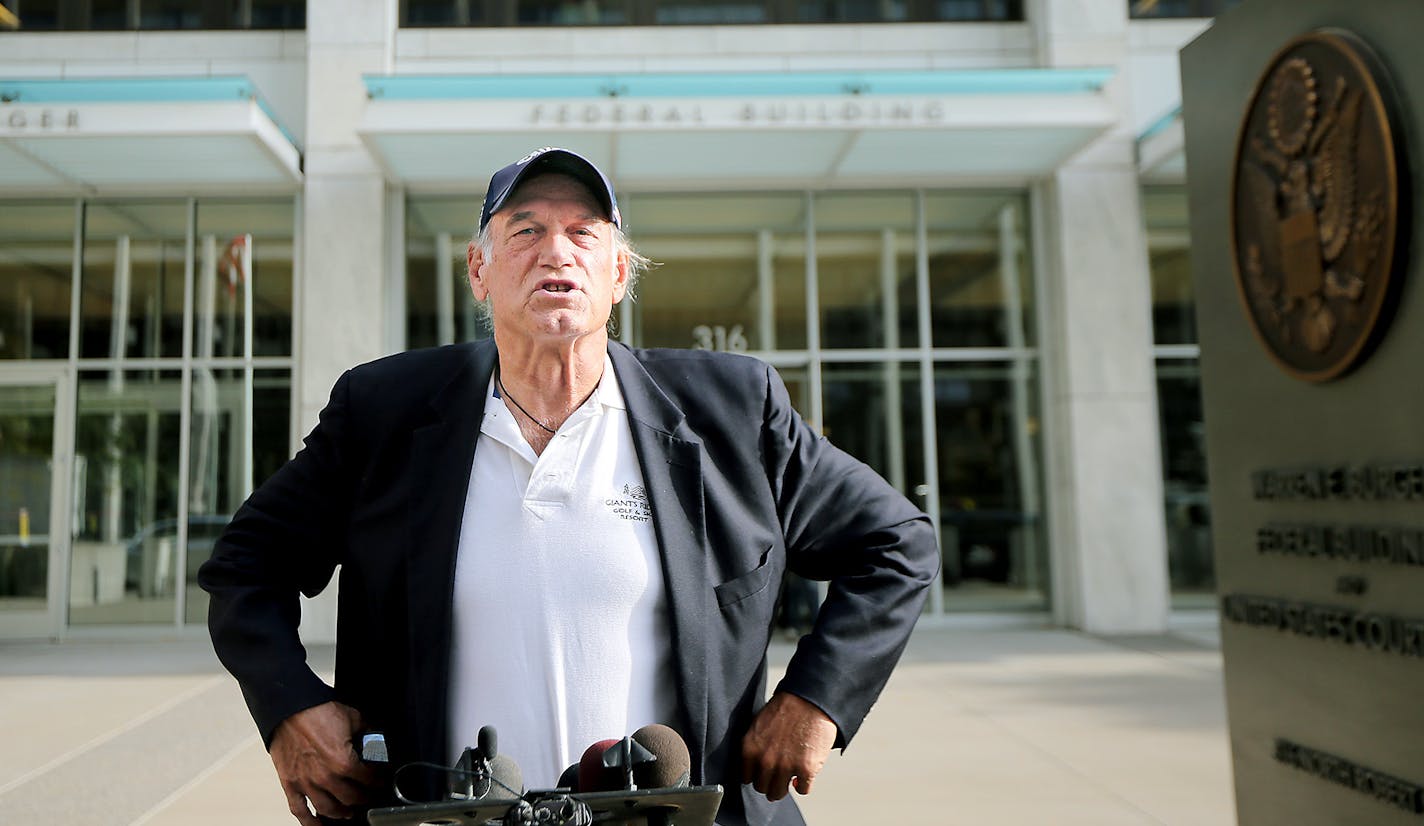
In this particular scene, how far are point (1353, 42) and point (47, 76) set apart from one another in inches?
493

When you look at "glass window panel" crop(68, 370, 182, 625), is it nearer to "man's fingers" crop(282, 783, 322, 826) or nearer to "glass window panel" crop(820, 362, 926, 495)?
"glass window panel" crop(820, 362, 926, 495)

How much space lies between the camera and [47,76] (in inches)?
462

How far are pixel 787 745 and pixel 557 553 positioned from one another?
49 cm

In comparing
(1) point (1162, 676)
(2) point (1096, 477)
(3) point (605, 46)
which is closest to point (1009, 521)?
(2) point (1096, 477)

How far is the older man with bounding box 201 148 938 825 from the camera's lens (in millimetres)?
1801

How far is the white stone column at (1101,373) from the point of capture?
11.1 m

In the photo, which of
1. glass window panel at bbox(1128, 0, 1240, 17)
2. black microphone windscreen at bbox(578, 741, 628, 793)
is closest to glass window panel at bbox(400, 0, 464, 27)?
glass window panel at bbox(1128, 0, 1240, 17)

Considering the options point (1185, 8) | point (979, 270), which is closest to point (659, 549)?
point (979, 270)

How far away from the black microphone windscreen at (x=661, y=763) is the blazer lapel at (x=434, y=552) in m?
0.46

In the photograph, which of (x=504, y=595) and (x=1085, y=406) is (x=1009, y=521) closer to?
(x=1085, y=406)

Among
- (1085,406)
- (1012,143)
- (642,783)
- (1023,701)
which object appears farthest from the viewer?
(1085,406)

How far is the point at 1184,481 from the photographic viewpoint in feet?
38.2

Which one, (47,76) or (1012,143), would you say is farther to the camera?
(47,76)

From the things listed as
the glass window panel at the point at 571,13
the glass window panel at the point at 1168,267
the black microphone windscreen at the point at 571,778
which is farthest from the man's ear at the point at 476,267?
the glass window panel at the point at 1168,267
